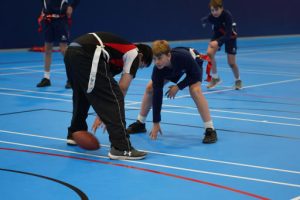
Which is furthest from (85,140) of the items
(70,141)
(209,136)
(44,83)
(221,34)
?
(221,34)

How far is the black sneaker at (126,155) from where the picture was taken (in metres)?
6.00

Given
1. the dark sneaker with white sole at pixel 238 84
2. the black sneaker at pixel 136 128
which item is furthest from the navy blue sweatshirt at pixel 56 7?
the black sneaker at pixel 136 128

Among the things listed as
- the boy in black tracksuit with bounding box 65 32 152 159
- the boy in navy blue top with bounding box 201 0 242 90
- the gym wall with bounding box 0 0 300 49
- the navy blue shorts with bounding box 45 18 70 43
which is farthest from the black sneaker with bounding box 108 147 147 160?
the gym wall with bounding box 0 0 300 49

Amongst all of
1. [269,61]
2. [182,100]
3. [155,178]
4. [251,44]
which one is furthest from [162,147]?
[251,44]

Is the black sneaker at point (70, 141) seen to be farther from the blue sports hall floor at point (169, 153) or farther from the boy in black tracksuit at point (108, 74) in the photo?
the boy in black tracksuit at point (108, 74)

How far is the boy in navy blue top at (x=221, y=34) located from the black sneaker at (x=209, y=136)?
446cm

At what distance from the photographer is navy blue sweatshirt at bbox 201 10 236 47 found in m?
11.1

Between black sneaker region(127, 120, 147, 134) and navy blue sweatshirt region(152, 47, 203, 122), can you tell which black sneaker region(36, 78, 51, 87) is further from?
navy blue sweatshirt region(152, 47, 203, 122)

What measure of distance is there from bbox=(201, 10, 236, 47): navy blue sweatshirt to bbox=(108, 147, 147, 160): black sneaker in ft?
18.2

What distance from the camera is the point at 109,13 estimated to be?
20.2 m

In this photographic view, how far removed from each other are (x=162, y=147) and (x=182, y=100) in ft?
11.0

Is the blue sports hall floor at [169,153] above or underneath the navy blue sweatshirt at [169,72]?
underneath

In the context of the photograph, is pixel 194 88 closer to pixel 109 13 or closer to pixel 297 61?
pixel 297 61

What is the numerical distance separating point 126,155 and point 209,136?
4.07ft
